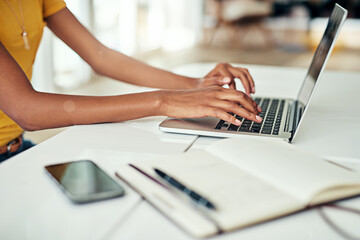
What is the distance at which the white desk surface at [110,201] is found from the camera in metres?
0.54

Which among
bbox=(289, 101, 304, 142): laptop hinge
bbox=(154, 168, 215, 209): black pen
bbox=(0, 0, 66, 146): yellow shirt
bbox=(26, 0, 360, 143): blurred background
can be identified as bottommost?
bbox=(26, 0, 360, 143): blurred background

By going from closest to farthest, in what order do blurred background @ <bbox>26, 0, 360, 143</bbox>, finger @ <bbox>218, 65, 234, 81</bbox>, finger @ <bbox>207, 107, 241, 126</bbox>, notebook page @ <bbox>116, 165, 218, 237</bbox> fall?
notebook page @ <bbox>116, 165, 218, 237</bbox> < finger @ <bbox>207, 107, 241, 126</bbox> < finger @ <bbox>218, 65, 234, 81</bbox> < blurred background @ <bbox>26, 0, 360, 143</bbox>

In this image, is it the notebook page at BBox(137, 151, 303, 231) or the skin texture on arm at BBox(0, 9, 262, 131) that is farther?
the skin texture on arm at BBox(0, 9, 262, 131)

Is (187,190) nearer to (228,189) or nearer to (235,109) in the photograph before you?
(228,189)

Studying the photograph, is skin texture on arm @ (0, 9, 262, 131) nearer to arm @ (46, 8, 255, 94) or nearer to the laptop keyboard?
the laptop keyboard

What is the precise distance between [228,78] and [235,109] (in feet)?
0.89

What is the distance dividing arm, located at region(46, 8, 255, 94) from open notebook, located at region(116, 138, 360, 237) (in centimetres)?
56

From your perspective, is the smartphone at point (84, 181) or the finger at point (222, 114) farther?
the finger at point (222, 114)

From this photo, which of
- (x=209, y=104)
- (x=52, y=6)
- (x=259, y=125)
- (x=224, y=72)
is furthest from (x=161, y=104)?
(x=52, y=6)

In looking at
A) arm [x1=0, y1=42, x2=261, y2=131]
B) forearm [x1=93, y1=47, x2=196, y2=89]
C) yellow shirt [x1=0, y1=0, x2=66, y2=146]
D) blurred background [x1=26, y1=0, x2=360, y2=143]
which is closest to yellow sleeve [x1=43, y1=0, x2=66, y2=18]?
yellow shirt [x1=0, y1=0, x2=66, y2=146]

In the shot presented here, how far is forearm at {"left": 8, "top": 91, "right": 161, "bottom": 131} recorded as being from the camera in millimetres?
908

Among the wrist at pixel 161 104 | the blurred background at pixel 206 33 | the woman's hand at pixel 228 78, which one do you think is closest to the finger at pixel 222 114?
the wrist at pixel 161 104

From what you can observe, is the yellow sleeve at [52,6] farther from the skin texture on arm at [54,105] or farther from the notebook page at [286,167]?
the notebook page at [286,167]

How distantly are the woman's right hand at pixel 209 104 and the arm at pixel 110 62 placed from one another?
0.31 meters
